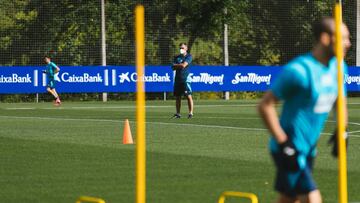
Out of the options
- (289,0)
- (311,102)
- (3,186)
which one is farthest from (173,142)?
(289,0)

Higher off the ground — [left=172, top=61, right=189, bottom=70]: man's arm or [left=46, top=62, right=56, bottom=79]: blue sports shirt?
[left=172, top=61, right=189, bottom=70]: man's arm

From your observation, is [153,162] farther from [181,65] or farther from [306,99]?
[181,65]

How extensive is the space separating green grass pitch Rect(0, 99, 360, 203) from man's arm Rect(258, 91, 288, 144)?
443cm

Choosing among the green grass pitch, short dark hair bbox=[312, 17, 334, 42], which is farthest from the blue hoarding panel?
short dark hair bbox=[312, 17, 334, 42]

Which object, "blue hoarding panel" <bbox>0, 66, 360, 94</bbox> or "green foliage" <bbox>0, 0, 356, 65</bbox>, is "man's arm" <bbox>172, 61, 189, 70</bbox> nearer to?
"blue hoarding panel" <bbox>0, 66, 360, 94</bbox>

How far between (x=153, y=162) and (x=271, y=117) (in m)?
9.10

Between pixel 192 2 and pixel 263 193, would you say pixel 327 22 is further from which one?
pixel 192 2

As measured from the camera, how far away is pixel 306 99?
8.04 metres

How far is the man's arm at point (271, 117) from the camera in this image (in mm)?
7742

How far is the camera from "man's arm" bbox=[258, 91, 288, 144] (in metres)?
7.74

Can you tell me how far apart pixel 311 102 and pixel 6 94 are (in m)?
41.5

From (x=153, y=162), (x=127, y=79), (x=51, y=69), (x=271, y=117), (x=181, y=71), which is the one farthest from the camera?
(x=127, y=79)

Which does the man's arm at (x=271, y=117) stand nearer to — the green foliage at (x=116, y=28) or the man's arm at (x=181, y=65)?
the man's arm at (x=181, y=65)

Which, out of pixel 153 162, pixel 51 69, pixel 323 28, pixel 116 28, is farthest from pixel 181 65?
pixel 116 28
